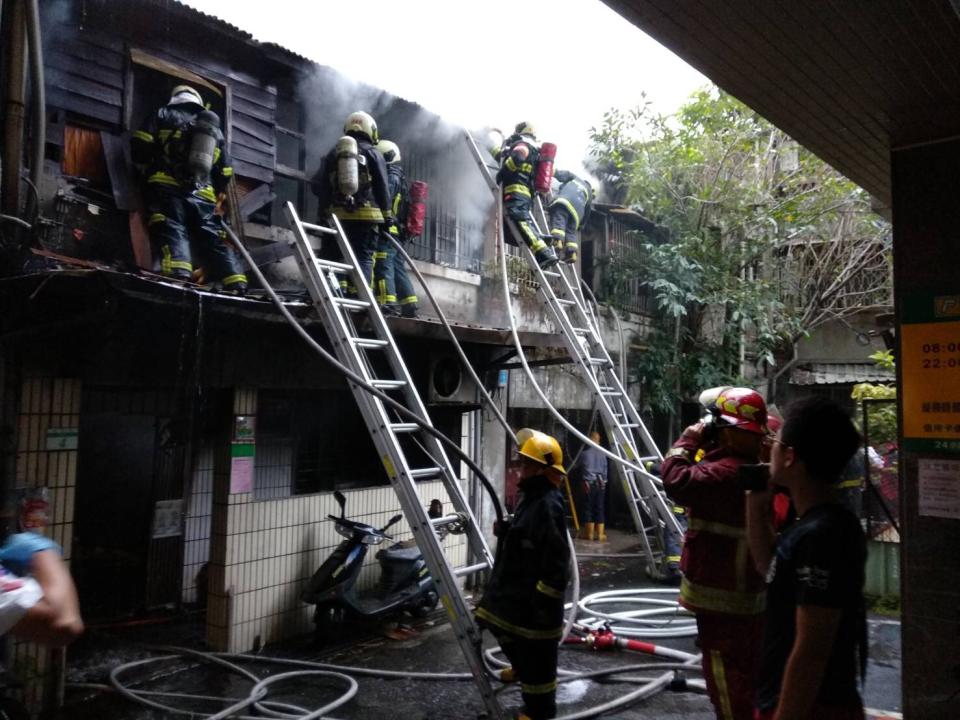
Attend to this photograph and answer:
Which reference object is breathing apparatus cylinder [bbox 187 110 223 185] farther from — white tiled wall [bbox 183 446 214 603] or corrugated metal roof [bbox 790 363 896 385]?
corrugated metal roof [bbox 790 363 896 385]

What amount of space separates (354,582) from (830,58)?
210 inches

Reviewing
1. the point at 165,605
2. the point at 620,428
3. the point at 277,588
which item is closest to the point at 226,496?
the point at 277,588

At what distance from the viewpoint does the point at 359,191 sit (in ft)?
22.7

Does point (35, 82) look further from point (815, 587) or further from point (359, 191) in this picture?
point (815, 587)

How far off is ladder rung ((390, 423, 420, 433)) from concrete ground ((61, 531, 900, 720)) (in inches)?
76.2

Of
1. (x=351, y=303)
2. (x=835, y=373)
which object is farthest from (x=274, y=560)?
(x=835, y=373)

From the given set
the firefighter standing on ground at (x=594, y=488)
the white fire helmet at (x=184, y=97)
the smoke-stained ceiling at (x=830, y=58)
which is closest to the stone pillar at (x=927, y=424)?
the smoke-stained ceiling at (x=830, y=58)

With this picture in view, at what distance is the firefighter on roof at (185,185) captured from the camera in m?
5.91

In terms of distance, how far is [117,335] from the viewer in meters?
5.44

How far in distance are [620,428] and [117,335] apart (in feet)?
17.0

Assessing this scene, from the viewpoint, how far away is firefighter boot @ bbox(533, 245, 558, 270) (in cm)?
880

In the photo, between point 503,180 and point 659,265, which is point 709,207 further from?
point 503,180

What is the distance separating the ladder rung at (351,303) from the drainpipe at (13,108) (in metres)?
2.26

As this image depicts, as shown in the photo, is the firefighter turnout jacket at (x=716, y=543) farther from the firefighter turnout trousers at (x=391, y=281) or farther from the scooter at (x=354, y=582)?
the firefighter turnout trousers at (x=391, y=281)
